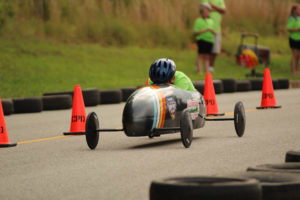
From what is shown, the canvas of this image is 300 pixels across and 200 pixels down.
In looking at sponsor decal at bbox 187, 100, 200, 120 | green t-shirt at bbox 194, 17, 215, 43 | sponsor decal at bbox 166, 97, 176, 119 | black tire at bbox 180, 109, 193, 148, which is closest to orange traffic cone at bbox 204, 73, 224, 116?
sponsor decal at bbox 187, 100, 200, 120

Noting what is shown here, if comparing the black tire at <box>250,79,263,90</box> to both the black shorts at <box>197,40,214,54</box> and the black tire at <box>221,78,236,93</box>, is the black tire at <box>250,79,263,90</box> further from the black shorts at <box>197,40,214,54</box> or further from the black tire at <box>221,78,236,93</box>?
the black shorts at <box>197,40,214,54</box>

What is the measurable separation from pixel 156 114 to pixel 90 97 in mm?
8889

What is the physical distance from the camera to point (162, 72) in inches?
416

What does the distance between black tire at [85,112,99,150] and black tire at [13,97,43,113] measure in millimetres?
7545

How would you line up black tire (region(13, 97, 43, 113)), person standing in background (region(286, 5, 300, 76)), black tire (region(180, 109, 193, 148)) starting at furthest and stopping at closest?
person standing in background (region(286, 5, 300, 76))
black tire (region(13, 97, 43, 113))
black tire (region(180, 109, 193, 148))

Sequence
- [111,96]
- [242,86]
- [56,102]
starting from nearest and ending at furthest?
[56,102] → [111,96] → [242,86]

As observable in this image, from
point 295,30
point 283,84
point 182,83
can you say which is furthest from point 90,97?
point 295,30

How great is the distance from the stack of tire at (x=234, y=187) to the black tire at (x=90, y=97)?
12.5 m

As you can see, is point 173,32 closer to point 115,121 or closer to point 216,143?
point 115,121

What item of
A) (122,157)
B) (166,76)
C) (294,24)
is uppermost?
(294,24)

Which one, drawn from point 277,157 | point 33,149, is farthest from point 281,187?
point 33,149

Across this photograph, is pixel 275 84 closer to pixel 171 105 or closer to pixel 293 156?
pixel 171 105

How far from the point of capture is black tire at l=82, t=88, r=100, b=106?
722 inches

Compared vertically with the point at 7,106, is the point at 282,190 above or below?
below
